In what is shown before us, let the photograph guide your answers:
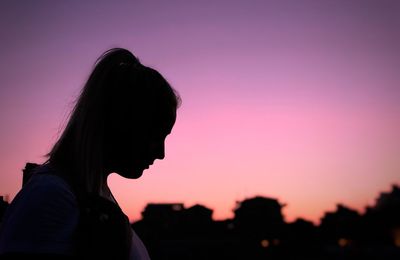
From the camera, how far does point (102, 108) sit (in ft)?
5.54

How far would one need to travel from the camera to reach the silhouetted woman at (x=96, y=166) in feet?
4.33

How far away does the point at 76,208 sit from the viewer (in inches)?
55.5

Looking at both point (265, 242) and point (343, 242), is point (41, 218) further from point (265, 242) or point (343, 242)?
point (343, 242)

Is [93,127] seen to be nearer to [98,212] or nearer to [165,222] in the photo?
[98,212]

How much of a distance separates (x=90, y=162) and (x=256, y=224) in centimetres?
6044

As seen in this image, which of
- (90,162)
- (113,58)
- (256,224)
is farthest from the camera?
(256,224)

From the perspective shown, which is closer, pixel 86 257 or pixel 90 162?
pixel 86 257

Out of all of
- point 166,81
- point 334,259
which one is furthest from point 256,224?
point 166,81

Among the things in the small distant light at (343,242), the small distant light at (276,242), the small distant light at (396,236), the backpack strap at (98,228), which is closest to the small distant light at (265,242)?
the small distant light at (276,242)

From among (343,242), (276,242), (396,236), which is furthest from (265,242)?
(396,236)

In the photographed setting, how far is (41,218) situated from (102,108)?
549 millimetres

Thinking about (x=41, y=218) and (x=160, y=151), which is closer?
(x=41, y=218)

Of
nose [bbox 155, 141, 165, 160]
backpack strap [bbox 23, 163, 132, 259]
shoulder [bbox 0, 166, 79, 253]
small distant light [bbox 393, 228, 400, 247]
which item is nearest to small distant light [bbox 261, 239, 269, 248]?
small distant light [bbox 393, 228, 400, 247]

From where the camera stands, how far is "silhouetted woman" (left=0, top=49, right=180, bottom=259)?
1.32 metres
